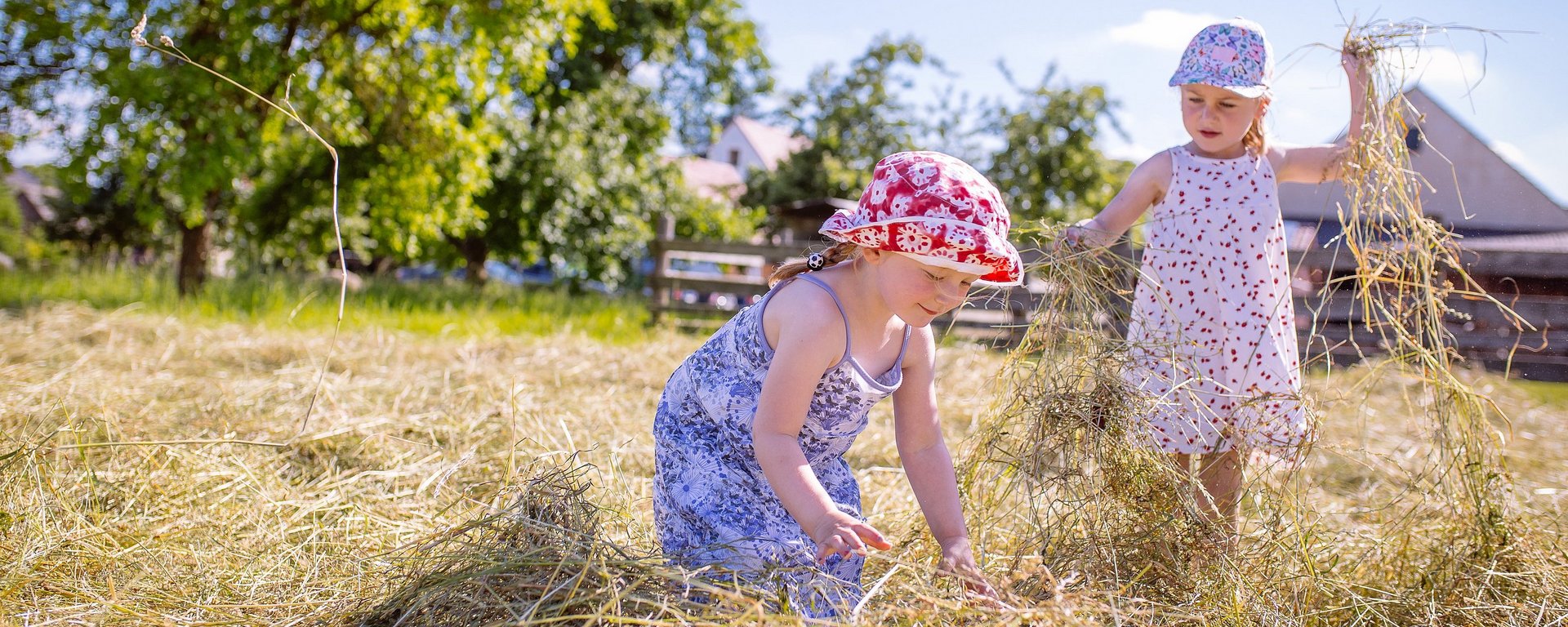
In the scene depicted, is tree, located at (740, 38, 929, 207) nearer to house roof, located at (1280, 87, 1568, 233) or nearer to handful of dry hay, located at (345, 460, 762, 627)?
house roof, located at (1280, 87, 1568, 233)

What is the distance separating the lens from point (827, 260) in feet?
7.44

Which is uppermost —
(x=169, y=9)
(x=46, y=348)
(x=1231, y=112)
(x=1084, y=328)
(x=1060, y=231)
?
(x=169, y=9)

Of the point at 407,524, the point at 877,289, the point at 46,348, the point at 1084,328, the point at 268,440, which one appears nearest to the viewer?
the point at 877,289

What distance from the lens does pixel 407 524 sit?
2.66m

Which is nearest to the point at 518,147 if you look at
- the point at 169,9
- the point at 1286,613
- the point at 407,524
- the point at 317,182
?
the point at 317,182

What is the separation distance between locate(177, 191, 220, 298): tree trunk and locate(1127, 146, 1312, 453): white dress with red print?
30.5ft

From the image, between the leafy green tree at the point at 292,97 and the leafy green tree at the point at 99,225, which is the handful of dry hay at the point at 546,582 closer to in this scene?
the leafy green tree at the point at 292,97

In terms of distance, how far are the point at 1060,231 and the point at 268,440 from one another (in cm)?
269

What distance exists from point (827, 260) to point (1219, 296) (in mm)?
1243

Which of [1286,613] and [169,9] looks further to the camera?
[169,9]

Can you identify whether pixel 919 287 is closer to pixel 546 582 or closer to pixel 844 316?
pixel 844 316

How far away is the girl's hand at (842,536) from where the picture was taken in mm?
1743

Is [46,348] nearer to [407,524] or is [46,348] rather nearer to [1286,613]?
[407,524]

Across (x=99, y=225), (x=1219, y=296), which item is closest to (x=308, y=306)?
(x=1219, y=296)
